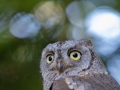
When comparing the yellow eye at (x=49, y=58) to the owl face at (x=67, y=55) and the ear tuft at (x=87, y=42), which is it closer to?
the owl face at (x=67, y=55)

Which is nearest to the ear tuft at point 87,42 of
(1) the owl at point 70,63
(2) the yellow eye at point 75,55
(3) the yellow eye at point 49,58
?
(1) the owl at point 70,63

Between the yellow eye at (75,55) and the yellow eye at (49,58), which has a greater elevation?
the yellow eye at (49,58)

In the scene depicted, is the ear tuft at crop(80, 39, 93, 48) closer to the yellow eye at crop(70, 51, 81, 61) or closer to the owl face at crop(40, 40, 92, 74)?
the owl face at crop(40, 40, 92, 74)

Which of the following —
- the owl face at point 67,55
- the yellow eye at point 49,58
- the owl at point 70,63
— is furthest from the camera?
the yellow eye at point 49,58

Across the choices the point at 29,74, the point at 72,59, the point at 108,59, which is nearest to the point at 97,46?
the point at 108,59

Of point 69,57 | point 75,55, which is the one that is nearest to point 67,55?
point 69,57

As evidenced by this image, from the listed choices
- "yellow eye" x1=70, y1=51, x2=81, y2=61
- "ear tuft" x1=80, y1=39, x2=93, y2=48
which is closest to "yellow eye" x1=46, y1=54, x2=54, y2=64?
"yellow eye" x1=70, y1=51, x2=81, y2=61

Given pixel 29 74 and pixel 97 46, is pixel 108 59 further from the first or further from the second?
pixel 29 74
